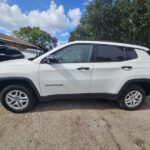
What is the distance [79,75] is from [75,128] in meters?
1.31

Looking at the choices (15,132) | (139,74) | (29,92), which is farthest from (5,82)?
(139,74)

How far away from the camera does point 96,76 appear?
16.0 feet

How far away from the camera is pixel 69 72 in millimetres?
4734

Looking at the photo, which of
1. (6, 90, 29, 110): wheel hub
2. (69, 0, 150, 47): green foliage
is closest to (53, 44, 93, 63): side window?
(6, 90, 29, 110): wheel hub

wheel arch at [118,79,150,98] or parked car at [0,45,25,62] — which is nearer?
wheel arch at [118,79,150,98]

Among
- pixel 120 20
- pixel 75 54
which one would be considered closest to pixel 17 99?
pixel 75 54

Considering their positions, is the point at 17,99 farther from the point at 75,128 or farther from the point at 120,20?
the point at 120,20

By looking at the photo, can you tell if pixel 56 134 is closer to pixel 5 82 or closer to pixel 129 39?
pixel 5 82

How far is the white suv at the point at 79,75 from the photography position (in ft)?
15.3

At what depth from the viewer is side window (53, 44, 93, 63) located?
4.76 meters

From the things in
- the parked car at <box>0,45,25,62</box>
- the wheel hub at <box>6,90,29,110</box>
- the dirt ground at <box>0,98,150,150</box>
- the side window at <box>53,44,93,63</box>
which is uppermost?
the side window at <box>53,44,93,63</box>

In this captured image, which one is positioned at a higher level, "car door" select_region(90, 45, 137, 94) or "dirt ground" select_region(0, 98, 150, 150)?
"car door" select_region(90, 45, 137, 94)

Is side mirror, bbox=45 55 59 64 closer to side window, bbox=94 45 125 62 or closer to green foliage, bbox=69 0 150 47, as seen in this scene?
side window, bbox=94 45 125 62

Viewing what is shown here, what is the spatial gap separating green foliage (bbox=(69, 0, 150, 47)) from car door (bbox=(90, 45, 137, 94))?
59.2 feet
